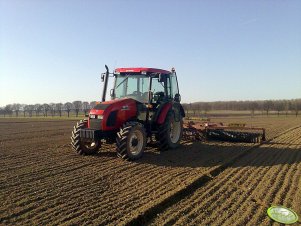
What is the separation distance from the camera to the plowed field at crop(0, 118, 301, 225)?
4507 mm

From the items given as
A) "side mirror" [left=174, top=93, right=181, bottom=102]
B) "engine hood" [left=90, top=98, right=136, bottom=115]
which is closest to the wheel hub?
"engine hood" [left=90, top=98, right=136, bottom=115]

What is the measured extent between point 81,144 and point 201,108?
58983 mm

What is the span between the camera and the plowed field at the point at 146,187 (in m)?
4.51

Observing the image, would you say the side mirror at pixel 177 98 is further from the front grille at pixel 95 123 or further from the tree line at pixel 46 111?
the tree line at pixel 46 111

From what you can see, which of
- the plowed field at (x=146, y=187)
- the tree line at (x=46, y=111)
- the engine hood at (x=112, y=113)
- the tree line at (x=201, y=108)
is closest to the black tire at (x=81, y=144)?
the plowed field at (x=146, y=187)

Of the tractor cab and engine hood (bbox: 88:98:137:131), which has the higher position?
the tractor cab

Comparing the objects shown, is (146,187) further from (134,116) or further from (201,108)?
(201,108)

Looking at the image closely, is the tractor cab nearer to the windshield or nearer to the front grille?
the windshield

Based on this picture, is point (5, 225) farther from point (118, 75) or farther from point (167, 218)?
point (118, 75)

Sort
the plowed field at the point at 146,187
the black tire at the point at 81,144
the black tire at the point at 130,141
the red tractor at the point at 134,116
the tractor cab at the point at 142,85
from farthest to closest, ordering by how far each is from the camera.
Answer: the tractor cab at the point at 142,85
the black tire at the point at 81,144
the red tractor at the point at 134,116
the black tire at the point at 130,141
the plowed field at the point at 146,187

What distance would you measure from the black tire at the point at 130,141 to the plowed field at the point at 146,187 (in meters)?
0.23

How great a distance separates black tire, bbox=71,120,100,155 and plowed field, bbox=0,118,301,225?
10.9 inches

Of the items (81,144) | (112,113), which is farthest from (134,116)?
(81,144)

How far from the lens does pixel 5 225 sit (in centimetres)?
413
